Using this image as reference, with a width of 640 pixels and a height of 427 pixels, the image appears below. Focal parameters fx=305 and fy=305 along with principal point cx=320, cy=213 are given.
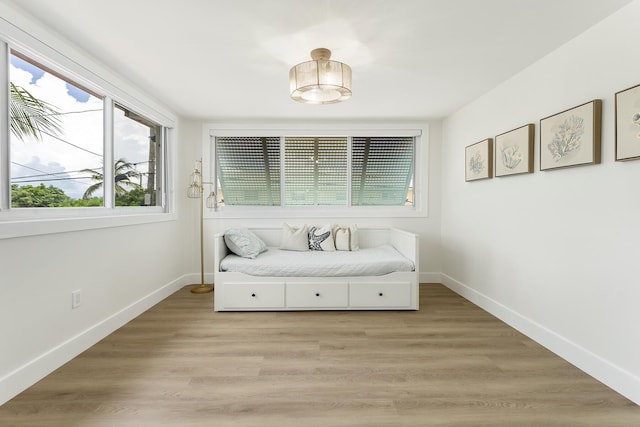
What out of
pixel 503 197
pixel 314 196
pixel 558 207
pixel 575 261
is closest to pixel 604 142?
pixel 558 207

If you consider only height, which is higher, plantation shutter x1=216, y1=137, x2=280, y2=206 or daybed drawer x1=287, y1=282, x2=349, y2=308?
plantation shutter x1=216, y1=137, x2=280, y2=206

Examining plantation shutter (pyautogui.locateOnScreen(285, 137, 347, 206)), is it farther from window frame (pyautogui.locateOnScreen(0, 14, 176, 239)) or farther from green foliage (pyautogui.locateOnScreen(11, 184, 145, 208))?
green foliage (pyautogui.locateOnScreen(11, 184, 145, 208))

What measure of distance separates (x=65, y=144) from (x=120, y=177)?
0.63 m

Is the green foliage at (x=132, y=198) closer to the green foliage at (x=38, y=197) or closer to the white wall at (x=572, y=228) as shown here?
the green foliage at (x=38, y=197)

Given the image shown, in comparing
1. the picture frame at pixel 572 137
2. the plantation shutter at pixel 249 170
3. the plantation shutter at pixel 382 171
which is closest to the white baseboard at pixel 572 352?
the picture frame at pixel 572 137

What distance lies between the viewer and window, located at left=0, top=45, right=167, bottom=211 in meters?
1.83

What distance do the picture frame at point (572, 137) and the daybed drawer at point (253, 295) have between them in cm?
248

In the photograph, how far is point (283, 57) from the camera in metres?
2.28

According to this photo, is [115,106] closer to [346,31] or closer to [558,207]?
[346,31]

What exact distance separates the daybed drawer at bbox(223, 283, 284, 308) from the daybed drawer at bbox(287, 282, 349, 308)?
Result: 0.37ft

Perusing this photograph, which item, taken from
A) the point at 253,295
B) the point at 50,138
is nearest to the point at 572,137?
the point at 253,295

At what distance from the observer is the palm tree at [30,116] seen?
1797 millimetres

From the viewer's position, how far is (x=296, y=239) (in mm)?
3682

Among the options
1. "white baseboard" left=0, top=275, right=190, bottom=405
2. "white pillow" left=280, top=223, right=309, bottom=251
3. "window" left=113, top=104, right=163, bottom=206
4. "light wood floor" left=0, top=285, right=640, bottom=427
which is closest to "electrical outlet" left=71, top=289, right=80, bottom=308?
"white baseboard" left=0, top=275, right=190, bottom=405
